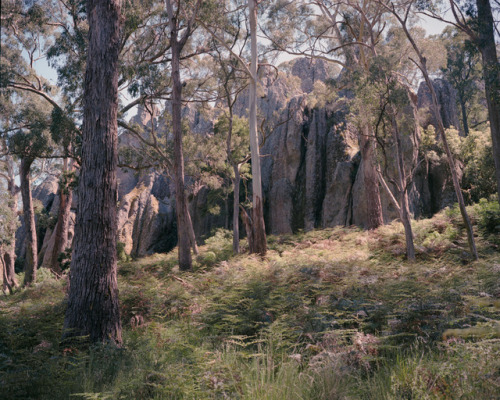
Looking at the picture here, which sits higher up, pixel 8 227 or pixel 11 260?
pixel 8 227

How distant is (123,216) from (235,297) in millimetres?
22013

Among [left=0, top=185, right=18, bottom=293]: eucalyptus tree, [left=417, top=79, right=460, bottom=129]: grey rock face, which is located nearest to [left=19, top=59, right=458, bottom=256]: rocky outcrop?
[left=417, top=79, right=460, bottom=129]: grey rock face

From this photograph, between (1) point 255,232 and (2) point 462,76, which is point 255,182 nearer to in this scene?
(1) point 255,232

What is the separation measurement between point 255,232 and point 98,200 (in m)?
7.80

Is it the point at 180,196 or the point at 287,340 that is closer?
the point at 287,340

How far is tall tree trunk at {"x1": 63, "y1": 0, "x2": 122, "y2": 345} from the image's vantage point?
16.9 ft

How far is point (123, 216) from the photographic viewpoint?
2666 centimetres

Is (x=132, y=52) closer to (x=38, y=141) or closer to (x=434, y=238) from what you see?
(x=38, y=141)

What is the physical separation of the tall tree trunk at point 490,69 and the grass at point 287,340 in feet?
8.93

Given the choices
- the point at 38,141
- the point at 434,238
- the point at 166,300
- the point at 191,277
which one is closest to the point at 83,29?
the point at 38,141

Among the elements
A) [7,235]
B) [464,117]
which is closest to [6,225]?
[7,235]

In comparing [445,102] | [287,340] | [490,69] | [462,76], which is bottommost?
[287,340]

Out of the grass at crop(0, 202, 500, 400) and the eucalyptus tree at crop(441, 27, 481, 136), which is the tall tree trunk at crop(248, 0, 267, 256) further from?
the eucalyptus tree at crop(441, 27, 481, 136)

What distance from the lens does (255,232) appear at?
1278 cm
